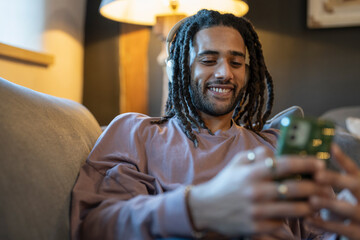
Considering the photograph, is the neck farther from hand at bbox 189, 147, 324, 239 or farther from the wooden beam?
the wooden beam

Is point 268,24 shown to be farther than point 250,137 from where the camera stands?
Yes

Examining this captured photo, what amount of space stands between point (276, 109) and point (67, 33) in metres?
1.27

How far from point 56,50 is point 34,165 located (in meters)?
1.31

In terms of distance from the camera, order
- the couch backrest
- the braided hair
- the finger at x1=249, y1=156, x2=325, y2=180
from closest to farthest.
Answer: the finger at x1=249, y1=156, x2=325, y2=180 → the couch backrest → the braided hair

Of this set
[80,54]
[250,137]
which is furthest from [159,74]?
[250,137]

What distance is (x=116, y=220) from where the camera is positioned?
2.37 ft

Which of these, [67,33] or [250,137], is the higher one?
[67,33]

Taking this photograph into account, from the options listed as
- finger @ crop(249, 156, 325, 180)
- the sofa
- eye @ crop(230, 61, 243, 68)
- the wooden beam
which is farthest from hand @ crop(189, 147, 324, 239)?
the wooden beam

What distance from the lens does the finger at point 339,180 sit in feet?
1.82

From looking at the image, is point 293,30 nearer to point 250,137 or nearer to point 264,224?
point 250,137

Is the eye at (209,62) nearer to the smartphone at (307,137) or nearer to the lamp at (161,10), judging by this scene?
the smartphone at (307,137)

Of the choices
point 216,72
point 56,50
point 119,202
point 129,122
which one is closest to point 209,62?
point 216,72

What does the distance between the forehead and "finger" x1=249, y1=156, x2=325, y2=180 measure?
601mm

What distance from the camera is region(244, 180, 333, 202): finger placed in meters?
0.54
